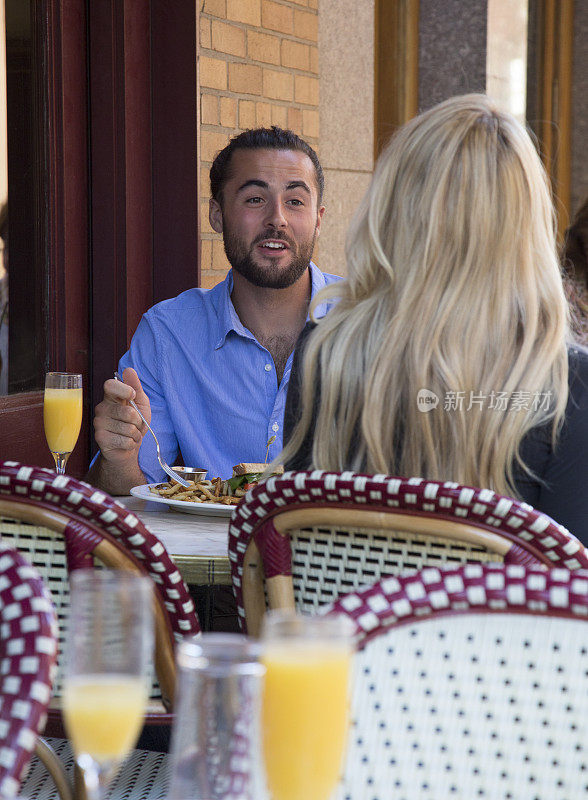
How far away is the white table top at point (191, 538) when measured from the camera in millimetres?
1679

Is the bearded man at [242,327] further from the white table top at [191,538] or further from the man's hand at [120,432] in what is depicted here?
the white table top at [191,538]

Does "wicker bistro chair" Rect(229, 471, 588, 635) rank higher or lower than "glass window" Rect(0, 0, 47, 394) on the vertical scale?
lower

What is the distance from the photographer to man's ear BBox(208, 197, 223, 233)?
3.45 m

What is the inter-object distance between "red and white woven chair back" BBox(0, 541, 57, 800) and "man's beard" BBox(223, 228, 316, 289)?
89.5 inches

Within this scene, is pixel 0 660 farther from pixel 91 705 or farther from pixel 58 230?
pixel 58 230

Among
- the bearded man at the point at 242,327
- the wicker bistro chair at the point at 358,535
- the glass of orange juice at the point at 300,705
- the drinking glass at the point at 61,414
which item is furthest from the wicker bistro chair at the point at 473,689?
the bearded man at the point at 242,327

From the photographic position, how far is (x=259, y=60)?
156 inches

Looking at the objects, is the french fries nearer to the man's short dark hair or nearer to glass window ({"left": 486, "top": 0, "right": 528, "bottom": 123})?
the man's short dark hair

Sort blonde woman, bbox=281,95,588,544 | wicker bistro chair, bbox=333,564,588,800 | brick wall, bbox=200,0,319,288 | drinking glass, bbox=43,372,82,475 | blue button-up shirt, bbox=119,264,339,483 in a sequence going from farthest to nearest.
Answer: brick wall, bbox=200,0,319,288
blue button-up shirt, bbox=119,264,339,483
drinking glass, bbox=43,372,82,475
blonde woman, bbox=281,95,588,544
wicker bistro chair, bbox=333,564,588,800

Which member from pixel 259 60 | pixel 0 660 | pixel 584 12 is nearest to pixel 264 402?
pixel 259 60

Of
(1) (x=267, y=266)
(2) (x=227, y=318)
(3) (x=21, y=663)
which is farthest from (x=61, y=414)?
(3) (x=21, y=663)

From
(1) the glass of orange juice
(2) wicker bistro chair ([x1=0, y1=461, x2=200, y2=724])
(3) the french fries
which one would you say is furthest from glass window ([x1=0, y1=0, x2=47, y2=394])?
(1) the glass of orange juice

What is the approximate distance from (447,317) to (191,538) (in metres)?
0.56

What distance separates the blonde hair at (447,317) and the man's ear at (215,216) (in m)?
1.70
